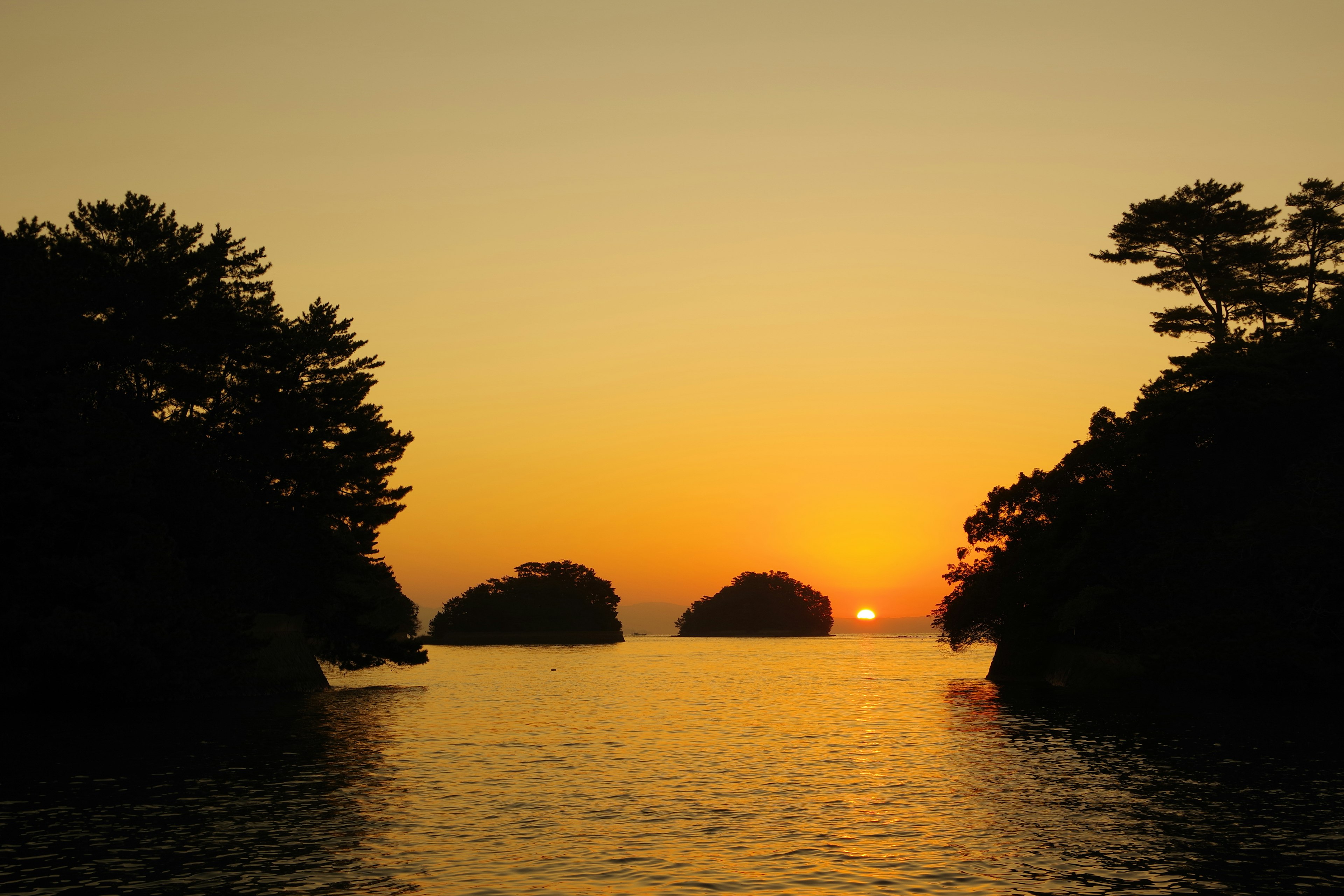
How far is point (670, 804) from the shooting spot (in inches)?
1088

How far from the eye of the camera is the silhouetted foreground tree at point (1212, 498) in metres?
54.7

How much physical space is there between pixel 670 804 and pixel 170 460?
155 feet

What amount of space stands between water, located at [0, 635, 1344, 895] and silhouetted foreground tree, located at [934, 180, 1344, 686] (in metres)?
8.13

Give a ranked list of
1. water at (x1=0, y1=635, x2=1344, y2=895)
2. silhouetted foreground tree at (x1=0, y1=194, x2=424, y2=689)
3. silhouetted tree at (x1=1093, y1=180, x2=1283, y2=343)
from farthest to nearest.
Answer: silhouetted tree at (x1=1093, y1=180, x2=1283, y2=343) → silhouetted foreground tree at (x1=0, y1=194, x2=424, y2=689) → water at (x1=0, y1=635, x2=1344, y2=895)

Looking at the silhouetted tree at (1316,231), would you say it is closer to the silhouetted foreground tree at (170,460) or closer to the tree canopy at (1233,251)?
the tree canopy at (1233,251)

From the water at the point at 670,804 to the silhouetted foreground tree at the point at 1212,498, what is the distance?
8.13m

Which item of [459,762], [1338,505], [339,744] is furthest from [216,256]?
[1338,505]

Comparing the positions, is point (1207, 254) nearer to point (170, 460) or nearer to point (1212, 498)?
point (1212, 498)

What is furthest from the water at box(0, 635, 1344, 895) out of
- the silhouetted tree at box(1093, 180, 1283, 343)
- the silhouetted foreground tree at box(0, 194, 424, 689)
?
the silhouetted tree at box(1093, 180, 1283, 343)

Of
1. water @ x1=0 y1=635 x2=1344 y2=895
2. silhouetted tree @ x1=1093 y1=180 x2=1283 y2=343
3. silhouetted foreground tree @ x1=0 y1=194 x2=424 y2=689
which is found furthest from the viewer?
silhouetted tree @ x1=1093 y1=180 x2=1283 y2=343

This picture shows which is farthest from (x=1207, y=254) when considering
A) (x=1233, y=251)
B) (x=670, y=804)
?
(x=670, y=804)

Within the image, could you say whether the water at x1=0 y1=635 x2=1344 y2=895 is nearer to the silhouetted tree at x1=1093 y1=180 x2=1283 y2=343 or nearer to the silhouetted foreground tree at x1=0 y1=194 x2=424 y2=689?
the silhouetted foreground tree at x1=0 y1=194 x2=424 y2=689

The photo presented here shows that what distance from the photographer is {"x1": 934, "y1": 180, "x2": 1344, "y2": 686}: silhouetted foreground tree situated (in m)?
54.7

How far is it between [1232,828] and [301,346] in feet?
212
